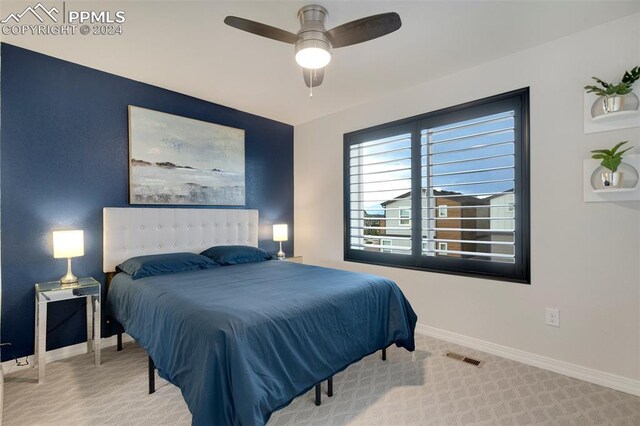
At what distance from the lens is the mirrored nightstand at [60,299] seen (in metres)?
2.29

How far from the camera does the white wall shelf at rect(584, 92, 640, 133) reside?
6.98ft

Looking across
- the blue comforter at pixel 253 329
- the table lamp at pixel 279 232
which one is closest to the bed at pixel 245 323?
the blue comforter at pixel 253 329

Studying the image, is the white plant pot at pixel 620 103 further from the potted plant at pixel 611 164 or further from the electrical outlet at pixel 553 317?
the electrical outlet at pixel 553 317

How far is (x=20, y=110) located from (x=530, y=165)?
4.26m

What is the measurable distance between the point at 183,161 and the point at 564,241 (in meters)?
3.73

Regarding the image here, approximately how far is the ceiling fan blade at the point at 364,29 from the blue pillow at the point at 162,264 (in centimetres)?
230

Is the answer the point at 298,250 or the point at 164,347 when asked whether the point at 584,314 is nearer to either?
the point at 164,347

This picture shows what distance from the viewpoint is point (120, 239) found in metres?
2.98

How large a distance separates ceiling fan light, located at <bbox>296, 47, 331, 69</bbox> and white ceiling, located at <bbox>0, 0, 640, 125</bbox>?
352 mm

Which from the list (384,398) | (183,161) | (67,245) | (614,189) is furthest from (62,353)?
(614,189)

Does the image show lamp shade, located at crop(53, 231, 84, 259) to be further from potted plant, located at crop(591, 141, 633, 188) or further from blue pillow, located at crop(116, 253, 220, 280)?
potted plant, located at crop(591, 141, 633, 188)

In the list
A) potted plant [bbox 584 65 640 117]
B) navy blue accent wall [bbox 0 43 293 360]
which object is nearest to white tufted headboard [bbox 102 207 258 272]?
navy blue accent wall [bbox 0 43 293 360]

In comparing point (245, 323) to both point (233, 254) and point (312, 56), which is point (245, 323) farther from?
point (233, 254)

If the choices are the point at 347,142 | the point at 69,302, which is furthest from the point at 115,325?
the point at 347,142
